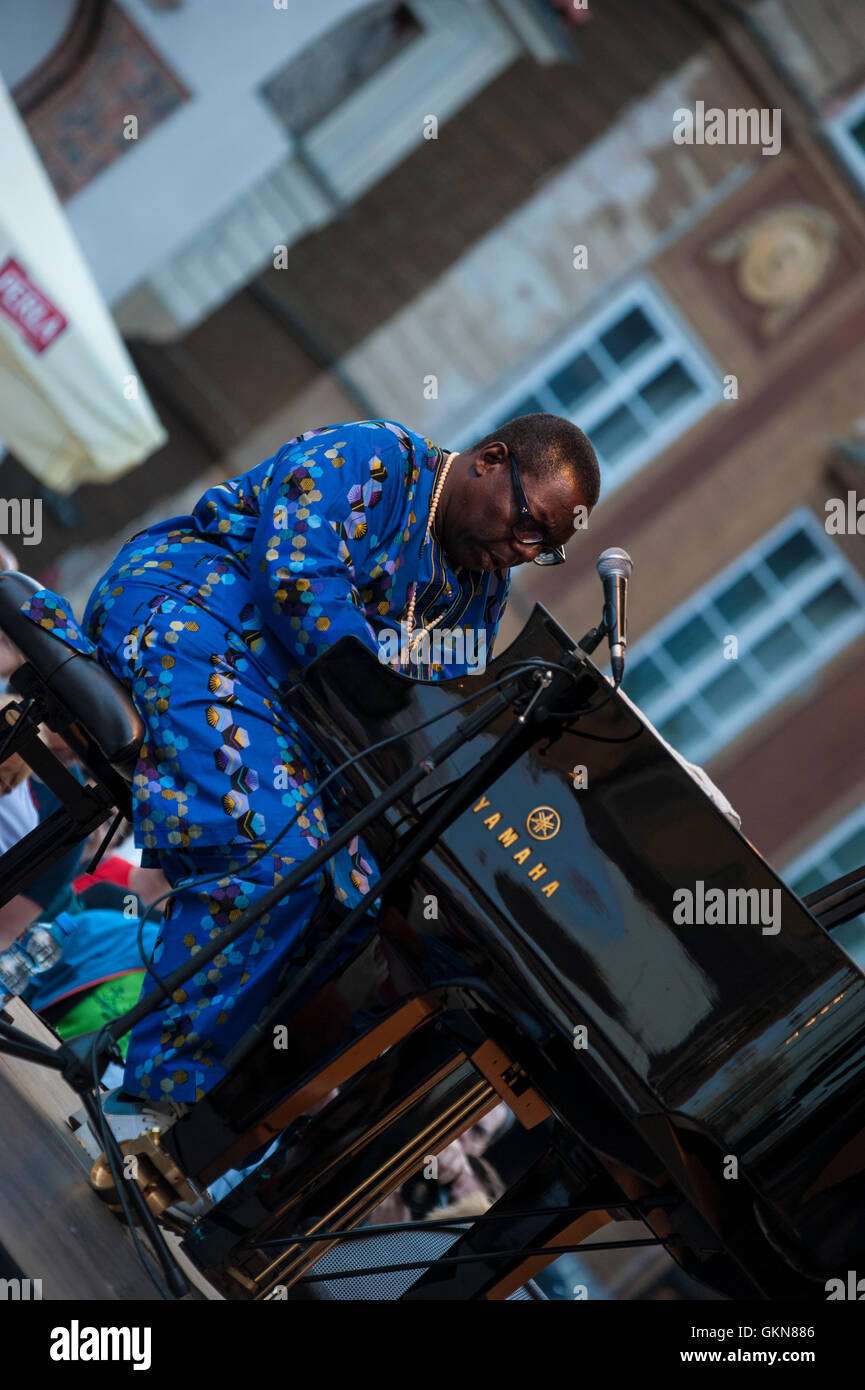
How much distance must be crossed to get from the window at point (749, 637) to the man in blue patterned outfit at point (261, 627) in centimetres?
717

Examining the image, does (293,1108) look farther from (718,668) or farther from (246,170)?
(718,668)

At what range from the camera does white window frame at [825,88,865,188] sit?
31.3ft

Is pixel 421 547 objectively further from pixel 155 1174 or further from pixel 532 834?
pixel 155 1174

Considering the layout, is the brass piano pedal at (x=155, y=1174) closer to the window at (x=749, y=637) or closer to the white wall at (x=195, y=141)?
the white wall at (x=195, y=141)

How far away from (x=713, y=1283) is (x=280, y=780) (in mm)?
1089

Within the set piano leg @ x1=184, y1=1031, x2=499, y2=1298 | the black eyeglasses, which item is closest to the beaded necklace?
the black eyeglasses

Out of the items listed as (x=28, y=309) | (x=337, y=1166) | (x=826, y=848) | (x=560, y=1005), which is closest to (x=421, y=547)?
(x=560, y=1005)

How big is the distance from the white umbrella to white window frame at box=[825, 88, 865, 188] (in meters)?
5.77

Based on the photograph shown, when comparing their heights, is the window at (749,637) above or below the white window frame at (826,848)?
above

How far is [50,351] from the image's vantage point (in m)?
5.82

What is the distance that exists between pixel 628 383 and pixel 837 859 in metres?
3.67

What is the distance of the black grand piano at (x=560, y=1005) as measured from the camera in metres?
2.10

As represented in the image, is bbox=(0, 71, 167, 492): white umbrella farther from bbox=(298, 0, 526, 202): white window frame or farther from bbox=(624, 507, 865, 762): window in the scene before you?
bbox=(624, 507, 865, 762): window

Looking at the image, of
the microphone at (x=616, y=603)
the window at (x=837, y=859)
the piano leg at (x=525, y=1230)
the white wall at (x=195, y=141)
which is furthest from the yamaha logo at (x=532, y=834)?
the window at (x=837, y=859)
